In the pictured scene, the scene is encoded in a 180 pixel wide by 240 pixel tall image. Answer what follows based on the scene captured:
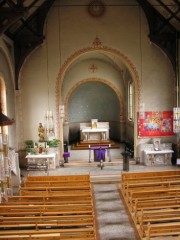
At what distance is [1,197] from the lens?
9.22 metres

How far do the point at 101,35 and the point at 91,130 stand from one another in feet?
23.7

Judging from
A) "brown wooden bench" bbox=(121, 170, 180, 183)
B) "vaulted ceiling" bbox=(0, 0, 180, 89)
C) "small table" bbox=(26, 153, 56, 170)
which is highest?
"vaulted ceiling" bbox=(0, 0, 180, 89)

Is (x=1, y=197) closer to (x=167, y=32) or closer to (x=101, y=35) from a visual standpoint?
(x=101, y=35)

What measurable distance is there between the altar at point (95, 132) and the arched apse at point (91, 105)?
1.75m

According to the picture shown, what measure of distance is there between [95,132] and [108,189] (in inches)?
336

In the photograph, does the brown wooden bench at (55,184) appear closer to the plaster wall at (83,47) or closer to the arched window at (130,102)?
the plaster wall at (83,47)

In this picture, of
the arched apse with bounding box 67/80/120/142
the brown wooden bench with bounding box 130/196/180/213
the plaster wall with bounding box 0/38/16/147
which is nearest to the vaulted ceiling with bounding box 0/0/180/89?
the plaster wall with bounding box 0/38/16/147

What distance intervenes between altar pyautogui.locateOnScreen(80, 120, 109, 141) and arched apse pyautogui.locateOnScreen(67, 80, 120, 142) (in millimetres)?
1752

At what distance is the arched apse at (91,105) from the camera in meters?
22.2

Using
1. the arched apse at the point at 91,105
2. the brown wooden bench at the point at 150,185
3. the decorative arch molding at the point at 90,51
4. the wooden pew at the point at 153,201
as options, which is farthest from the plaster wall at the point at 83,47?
the arched apse at the point at 91,105

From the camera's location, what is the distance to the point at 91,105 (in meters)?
22.5

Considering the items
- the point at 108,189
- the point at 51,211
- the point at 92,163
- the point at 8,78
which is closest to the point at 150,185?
the point at 108,189

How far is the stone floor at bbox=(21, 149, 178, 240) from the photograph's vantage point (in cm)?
826

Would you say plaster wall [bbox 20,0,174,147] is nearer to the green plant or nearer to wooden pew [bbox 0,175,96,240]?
the green plant
